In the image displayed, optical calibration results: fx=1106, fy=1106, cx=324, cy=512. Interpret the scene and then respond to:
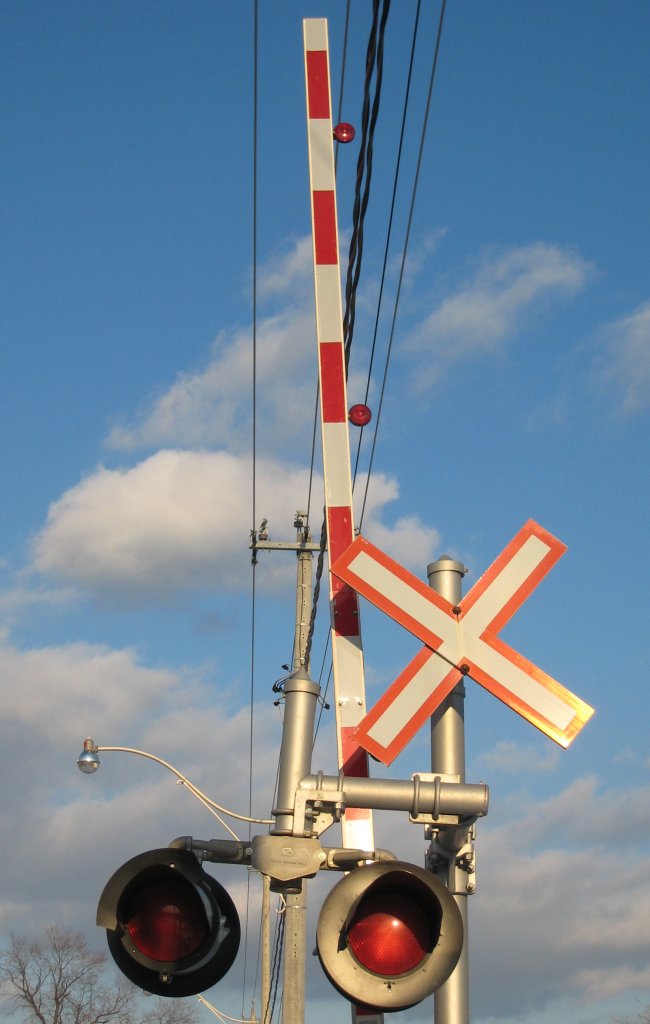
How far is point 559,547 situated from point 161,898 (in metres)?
1.93

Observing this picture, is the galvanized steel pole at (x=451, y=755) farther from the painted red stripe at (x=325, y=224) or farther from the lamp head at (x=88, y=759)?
the lamp head at (x=88, y=759)

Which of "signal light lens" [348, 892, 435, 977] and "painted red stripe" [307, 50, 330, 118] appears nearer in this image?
"signal light lens" [348, 892, 435, 977]

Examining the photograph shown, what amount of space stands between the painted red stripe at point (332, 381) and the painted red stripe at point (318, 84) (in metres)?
1.36

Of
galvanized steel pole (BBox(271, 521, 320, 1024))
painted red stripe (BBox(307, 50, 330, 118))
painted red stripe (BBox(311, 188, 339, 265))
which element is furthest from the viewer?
painted red stripe (BBox(307, 50, 330, 118))

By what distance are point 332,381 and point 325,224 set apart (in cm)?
79

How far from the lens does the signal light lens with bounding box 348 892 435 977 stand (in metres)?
3.25

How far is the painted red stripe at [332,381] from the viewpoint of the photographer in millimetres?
5344

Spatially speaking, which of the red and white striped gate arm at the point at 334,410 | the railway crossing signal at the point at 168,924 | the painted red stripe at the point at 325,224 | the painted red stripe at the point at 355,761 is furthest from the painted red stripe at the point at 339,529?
the railway crossing signal at the point at 168,924

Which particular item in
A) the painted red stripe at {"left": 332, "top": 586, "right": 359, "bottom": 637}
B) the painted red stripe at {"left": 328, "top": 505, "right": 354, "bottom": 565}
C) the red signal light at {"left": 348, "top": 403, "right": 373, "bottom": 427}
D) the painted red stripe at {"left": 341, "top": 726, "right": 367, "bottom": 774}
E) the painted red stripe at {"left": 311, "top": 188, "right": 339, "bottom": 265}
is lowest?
the painted red stripe at {"left": 341, "top": 726, "right": 367, "bottom": 774}

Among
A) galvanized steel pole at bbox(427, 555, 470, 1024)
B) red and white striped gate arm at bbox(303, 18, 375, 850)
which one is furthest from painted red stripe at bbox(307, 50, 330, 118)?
galvanized steel pole at bbox(427, 555, 470, 1024)

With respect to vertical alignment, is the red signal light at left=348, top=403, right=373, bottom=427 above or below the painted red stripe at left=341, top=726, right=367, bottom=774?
above

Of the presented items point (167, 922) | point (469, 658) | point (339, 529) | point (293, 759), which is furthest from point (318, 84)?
point (167, 922)

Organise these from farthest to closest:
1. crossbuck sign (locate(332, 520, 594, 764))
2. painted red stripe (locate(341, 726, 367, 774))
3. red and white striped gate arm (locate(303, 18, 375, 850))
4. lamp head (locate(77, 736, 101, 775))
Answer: lamp head (locate(77, 736, 101, 775)) → red and white striped gate arm (locate(303, 18, 375, 850)) → painted red stripe (locate(341, 726, 367, 774)) → crossbuck sign (locate(332, 520, 594, 764))

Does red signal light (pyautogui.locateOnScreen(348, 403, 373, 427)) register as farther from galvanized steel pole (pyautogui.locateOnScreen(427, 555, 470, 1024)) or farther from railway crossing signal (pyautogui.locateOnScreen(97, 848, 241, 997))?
railway crossing signal (pyautogui.locateOnScreen(97, 848, 241, 997))
